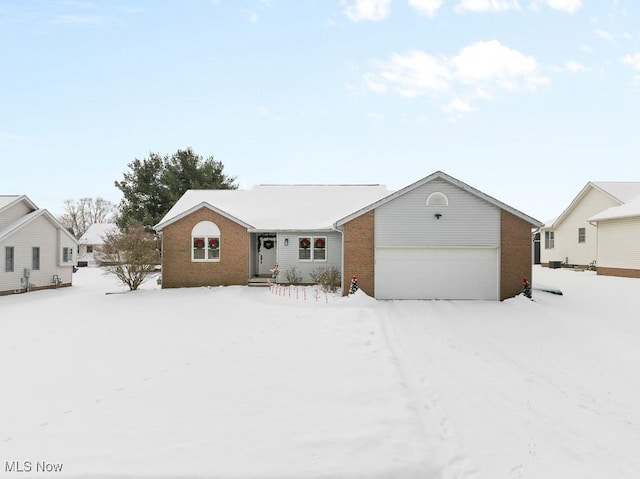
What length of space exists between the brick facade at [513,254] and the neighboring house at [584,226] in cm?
1365

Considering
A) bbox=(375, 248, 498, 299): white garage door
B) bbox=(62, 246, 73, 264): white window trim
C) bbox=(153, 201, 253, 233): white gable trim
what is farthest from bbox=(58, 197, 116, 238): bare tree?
bbox=(375, 248, 498, 299): white garage door

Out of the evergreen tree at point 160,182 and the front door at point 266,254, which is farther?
the evergreen tree at point 160,182

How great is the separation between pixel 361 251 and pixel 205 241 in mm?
8523

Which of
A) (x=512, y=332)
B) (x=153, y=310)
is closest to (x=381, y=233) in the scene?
(x=512, y=332)

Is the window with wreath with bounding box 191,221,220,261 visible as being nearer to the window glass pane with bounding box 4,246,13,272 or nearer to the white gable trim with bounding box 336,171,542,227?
the white gable trim with bounding box 336,171,542,227

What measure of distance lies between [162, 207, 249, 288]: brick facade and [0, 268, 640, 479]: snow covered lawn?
258 inches

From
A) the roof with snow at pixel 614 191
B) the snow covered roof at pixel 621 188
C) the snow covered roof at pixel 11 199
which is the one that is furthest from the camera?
the snow covered roof at pixel 621 188

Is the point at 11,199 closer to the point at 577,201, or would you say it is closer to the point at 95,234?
the point at 95,234

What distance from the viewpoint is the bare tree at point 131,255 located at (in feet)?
62.4

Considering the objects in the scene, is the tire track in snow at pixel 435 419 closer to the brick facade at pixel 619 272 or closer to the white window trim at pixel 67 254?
the brick facade at pixel 619 272

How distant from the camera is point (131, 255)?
1906 cm

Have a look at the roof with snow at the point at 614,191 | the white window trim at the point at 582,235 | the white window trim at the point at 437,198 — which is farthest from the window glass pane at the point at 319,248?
the white window trim at the point at 582,235

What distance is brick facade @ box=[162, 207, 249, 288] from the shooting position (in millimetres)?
19438

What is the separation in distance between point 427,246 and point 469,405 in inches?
426
